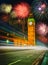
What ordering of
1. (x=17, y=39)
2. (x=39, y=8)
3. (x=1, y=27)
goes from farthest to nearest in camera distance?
1. (x=17, y=39)
2. (x=1, y=27)
3. (x=39, y=8)

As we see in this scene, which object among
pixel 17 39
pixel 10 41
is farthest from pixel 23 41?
pixel 10 41

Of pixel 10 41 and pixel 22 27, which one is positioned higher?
pixel 22 27

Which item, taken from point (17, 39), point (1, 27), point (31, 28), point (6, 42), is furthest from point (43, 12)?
point (31, 28)

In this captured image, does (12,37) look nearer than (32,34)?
Yes

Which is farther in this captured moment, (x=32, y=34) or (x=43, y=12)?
(x=32, y=34)

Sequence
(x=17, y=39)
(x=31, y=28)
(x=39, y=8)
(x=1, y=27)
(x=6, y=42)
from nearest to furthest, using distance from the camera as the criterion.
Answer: (x=39, y=8)
(x=1, y=27)
(x=6, y=42)
(x=17, y=39)
(x=31, y=28)

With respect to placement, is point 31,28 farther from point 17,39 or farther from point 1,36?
point 1,36

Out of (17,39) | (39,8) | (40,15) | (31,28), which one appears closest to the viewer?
(39,8)

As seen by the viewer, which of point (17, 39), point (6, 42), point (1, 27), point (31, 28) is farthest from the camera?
point (31, 28)

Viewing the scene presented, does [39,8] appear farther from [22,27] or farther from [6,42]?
[22,27]
